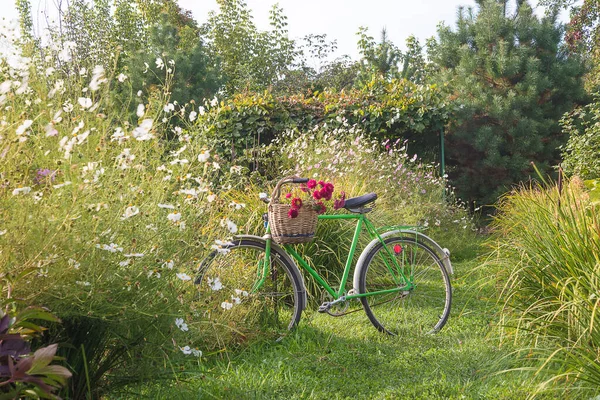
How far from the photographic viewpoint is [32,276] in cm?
236

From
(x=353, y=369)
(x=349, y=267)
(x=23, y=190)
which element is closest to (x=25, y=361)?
(x=23, y=190)

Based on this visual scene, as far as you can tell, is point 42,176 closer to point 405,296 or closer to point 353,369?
point 353,369

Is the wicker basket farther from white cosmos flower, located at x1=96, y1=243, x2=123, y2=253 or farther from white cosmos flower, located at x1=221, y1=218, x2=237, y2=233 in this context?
white cosmos flower, located at x1=96, y1=243, x2=123, y2=253

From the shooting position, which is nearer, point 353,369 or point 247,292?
point 353,369

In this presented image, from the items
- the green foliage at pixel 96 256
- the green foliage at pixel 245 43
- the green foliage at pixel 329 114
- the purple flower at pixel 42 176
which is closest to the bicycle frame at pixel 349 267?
the green foliage at pixel 96 256

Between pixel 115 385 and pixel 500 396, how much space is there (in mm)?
1960

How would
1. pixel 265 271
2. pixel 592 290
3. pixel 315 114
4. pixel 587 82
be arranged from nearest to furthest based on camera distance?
pixel 592 290 < pixel 265 271 < pixel 315 114 < pixel 587 82

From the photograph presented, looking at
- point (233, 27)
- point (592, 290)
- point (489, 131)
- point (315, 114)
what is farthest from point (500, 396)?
point (233, 27)

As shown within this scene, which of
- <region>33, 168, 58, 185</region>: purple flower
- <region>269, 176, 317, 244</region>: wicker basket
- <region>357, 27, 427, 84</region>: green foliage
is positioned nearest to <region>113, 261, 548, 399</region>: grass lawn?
<region>269, 176, 317, 244</region>: wicker basket

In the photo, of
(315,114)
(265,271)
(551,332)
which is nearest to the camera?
(551,332)

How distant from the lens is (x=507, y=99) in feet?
37.9

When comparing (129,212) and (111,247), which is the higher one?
(129,212)

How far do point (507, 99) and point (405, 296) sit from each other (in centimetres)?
806

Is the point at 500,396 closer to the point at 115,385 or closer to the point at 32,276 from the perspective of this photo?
the point at 115,385
